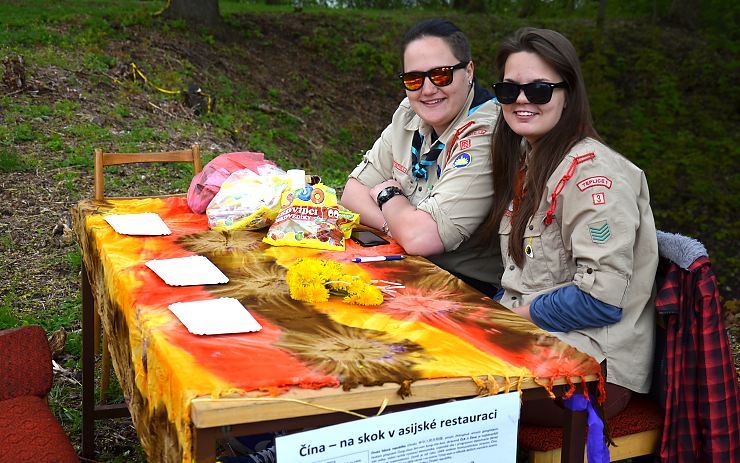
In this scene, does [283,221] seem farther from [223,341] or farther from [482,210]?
[223,341]

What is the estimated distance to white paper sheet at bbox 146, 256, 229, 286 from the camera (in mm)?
2357

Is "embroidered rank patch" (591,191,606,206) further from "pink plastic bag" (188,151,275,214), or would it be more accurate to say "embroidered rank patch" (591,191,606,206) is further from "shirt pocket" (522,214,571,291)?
"pink plastic bag" (188,151,275,214)

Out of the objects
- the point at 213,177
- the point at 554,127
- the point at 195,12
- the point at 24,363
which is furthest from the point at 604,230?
the point at 195,12

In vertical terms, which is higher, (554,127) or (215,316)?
(554,127)

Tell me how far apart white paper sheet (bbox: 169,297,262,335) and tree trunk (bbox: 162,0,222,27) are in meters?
10.6

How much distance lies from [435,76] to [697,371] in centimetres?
138

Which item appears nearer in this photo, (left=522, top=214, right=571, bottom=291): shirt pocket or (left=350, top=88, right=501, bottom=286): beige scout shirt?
(left=522, top=214, right=571, bottom=291): shirt pocket

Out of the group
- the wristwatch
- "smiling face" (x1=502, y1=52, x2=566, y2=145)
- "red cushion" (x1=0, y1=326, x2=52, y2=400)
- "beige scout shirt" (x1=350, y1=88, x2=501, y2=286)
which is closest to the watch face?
the wristwatch

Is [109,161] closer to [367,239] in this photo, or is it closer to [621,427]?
[367,239]

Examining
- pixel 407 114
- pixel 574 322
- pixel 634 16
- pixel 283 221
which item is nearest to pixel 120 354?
pixel 283 221

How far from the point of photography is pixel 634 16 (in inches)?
678

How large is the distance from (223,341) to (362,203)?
1.57 meters

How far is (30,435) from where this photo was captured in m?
2.49

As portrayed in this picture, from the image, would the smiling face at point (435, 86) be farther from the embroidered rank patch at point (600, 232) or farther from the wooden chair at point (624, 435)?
the wooden chair at point (624, 435)
